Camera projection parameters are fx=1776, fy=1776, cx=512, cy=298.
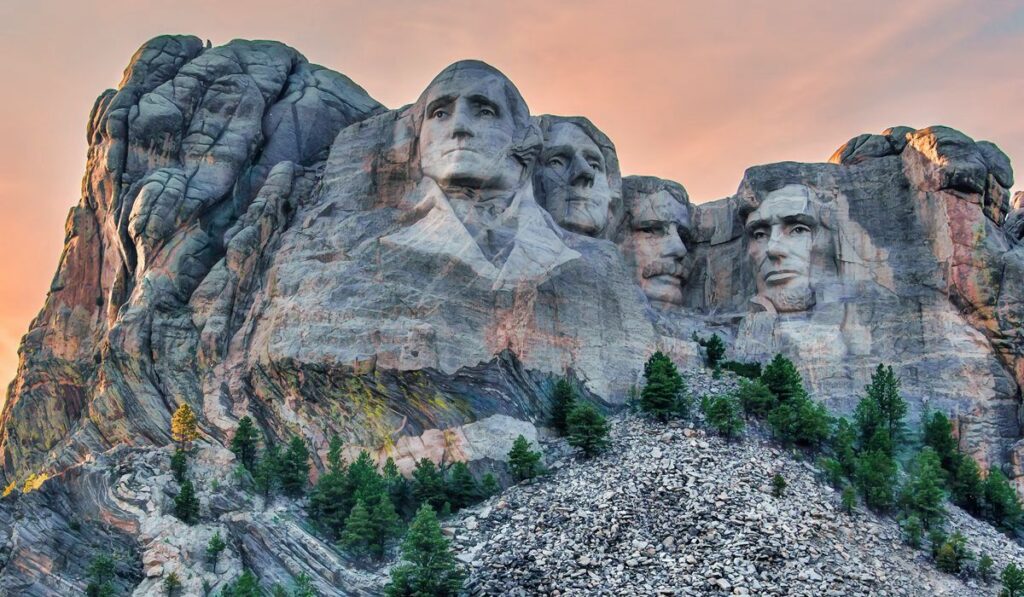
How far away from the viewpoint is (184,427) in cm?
5303

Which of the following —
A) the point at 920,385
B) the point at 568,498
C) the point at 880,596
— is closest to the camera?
the point at 880,596

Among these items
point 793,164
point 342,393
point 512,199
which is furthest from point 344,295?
point 793,164

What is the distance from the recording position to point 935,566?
47.4 metres

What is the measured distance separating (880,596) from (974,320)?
15.8 m

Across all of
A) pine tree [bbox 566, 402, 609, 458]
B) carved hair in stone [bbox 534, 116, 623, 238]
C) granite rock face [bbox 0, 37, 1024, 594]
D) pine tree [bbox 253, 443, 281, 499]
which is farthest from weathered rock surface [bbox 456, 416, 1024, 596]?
carved hair in stone [bbox 534, 116, 623, 238]

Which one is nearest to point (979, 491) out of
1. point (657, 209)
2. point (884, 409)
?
point (884, 409)

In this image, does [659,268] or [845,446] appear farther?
[659,268]

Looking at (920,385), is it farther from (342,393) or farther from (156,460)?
(156,460)

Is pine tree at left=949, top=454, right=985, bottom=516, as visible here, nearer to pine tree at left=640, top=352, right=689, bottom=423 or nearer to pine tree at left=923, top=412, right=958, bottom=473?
pine tree at left=923, top=412, right=958, bottom=473

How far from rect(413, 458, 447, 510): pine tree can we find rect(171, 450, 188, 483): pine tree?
6708mm

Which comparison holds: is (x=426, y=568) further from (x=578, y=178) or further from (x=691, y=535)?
(x=578, y=178)

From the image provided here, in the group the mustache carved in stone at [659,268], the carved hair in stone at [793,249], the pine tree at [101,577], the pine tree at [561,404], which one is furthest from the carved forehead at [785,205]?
the pine tree at [101,577]

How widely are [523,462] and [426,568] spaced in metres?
6.68

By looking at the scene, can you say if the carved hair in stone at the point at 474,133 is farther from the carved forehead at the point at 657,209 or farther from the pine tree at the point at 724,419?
the pine tree at the point at 724,419
